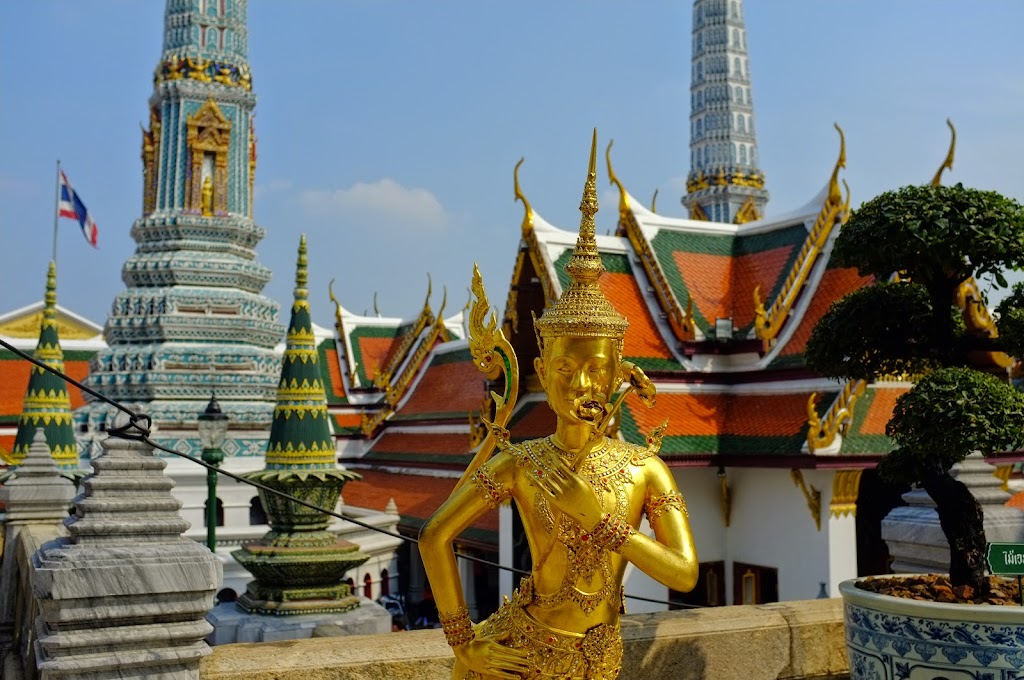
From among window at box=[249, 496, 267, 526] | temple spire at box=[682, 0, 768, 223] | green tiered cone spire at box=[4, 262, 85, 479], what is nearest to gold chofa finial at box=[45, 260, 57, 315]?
green tiered cone spire at box=[4, 262, 85, 479]

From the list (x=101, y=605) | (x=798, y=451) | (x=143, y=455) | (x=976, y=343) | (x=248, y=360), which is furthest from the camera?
(x=248, y=360)

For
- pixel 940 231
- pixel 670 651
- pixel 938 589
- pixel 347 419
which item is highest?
pixel 940 231

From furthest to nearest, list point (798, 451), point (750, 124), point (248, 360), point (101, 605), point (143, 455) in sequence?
point (750, 124), point (248, 360), point (798, 451), point (143, 455), point (101, 605)

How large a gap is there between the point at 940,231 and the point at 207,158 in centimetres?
1700

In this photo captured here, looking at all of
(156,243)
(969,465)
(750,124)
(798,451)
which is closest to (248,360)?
(156,243)

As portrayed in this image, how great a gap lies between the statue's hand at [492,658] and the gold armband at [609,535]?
42 cm

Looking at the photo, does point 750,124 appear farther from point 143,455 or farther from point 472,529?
point 143,455

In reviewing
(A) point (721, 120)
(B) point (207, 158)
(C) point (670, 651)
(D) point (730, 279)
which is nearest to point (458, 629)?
(C) point (670, 651)

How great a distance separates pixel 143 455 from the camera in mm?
4043

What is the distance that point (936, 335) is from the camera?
4.87 meters

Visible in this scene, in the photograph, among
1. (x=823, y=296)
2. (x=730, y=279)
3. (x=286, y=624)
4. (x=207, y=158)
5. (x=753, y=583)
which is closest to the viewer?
(x=286, y=624)

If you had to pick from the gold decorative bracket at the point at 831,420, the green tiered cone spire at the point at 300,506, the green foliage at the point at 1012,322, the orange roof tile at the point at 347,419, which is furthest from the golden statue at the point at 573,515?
the orange roof tile at the point at 347,419

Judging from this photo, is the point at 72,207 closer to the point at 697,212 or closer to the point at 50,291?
the point at 50,291

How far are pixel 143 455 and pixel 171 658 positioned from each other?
0.80 meters
